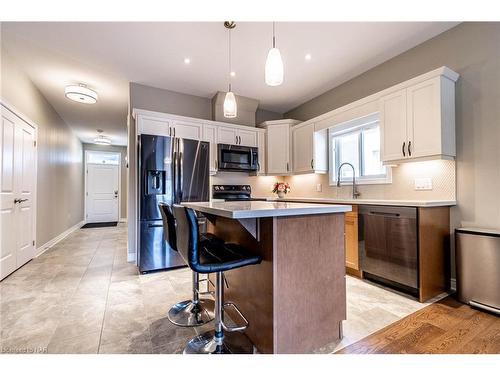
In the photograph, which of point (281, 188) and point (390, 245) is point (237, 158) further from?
point (390, 245)

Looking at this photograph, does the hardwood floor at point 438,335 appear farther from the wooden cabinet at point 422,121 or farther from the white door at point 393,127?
the white door at point 393,127

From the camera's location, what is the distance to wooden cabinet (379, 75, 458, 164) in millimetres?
2355

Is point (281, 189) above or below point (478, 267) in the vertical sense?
above

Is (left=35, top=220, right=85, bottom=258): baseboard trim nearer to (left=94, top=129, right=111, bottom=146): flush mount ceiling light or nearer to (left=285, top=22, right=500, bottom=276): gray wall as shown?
(left=94, top=129, right=111, bottom=146): flush mount ceiling light

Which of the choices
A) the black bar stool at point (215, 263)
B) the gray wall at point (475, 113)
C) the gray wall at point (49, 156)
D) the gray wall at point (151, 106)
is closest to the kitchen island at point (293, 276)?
the black bar stool at point (215, 263)

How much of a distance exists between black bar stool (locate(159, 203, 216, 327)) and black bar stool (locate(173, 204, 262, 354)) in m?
0.22

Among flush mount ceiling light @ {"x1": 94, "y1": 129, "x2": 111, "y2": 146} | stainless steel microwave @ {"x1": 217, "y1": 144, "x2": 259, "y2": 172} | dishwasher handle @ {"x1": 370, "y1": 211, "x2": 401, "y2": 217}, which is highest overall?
flush mount ceiling light @ {"x1": 94, "y1": 129, "x2": 111, "y2": 146}

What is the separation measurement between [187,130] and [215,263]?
277cm

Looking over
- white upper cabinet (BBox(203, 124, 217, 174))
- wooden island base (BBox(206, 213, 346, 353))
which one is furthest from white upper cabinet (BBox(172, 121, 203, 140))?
wooden island base (BBox(206, 213, 346, 353))

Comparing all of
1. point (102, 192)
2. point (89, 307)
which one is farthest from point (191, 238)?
point (102, 192)

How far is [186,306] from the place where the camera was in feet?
6.95
